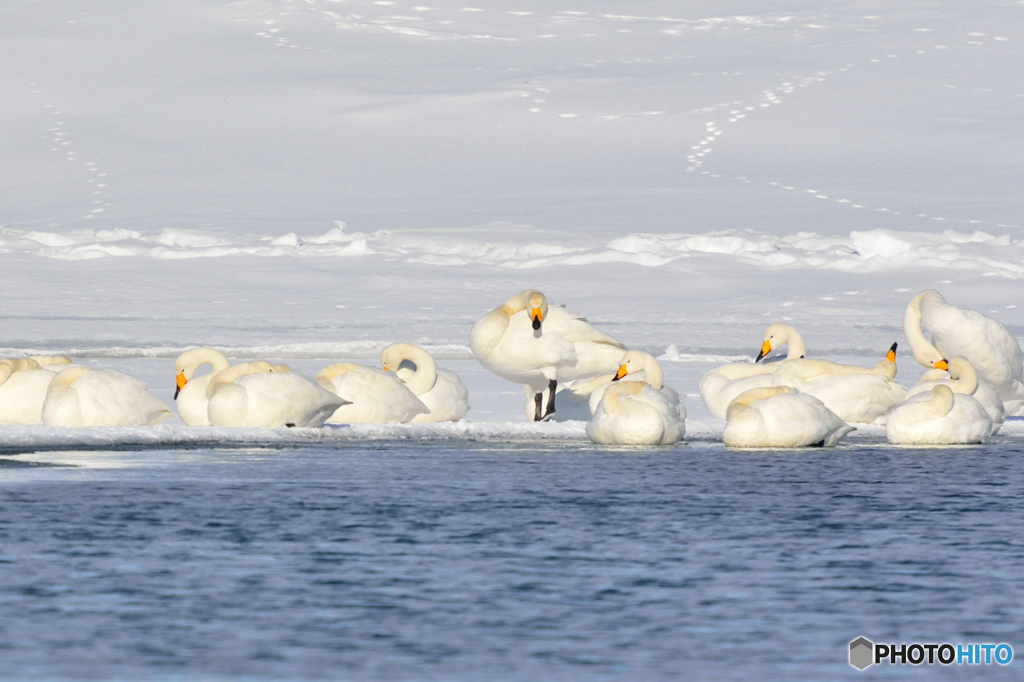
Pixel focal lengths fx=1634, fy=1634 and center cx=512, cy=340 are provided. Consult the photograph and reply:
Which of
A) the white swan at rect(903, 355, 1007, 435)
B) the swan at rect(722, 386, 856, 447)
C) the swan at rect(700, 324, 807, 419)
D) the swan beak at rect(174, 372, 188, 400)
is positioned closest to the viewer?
the swan at rect(722, 386, 856, 447)

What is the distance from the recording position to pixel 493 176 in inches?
1929

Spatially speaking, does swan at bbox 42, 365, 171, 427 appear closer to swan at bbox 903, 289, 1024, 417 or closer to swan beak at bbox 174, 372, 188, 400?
swan beak at bbox 174, 372, 188, 400

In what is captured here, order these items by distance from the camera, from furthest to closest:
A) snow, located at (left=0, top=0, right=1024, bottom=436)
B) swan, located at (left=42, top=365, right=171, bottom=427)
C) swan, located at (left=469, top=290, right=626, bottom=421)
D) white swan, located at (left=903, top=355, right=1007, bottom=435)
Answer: snow, located at (left=0, top=0, right=1024, bottom=436) < swan, located at (left=469, top=290, right=626, bottom=421) < white swan, located at (left=903, top=355, right=1007, bottom=435) < swan, located at (left=42, top=365, right=171, bottom=427)

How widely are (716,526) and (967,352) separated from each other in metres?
8.07

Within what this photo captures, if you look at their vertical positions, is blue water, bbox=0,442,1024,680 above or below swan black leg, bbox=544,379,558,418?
above

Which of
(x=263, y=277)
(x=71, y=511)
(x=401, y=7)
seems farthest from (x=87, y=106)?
(x=71, y=511)

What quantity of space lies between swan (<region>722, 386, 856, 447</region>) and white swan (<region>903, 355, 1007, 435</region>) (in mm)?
1398

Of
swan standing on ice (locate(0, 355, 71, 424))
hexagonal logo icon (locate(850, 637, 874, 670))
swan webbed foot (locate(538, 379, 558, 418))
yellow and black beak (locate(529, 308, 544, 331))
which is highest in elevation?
yellow and black beak (locate(529, 308, 544, 331))

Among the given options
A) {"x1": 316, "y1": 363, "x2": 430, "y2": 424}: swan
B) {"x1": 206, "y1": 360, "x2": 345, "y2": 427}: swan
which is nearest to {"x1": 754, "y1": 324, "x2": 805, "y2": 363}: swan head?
{"x1": 316, "y1": 363, "x2": 430, "y2": 424}: swan

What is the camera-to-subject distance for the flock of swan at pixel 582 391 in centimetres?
1360

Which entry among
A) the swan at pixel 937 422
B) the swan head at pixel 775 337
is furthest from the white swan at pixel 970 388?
the swan head at pixel 775 337

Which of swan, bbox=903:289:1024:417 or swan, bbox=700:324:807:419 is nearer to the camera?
swan, bbox=700:324:807:419

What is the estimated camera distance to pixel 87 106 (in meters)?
58.9

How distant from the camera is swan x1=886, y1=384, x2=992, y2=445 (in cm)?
1388
